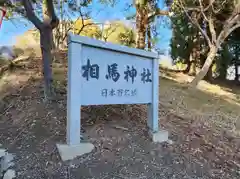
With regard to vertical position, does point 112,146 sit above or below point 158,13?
below

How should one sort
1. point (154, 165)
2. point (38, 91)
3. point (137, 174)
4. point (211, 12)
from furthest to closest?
1. point (211, 12)
2. point (38, 91)
3. point (154, 165)
4. point (137, 174)

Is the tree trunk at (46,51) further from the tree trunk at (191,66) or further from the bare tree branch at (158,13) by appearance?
the tree trunk at (191,66)

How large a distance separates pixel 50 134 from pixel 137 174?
1.24 meters

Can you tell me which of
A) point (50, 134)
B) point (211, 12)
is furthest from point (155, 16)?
point (50, 134)

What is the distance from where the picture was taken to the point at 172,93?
7.83 metres

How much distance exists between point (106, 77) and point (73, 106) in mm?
556

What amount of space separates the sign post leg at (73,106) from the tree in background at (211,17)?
21.5 ft

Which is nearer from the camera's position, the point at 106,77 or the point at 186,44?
the point at 106,77

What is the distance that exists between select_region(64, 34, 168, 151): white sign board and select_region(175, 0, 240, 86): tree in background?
5.47 m

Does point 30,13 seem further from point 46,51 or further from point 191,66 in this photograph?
point 191,66

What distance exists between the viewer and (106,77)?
3480mm

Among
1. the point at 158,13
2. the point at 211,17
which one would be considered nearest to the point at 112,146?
the point at 158,13

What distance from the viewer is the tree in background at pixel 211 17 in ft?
30.2

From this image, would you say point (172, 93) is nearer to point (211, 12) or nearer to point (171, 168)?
point (211, 12)
